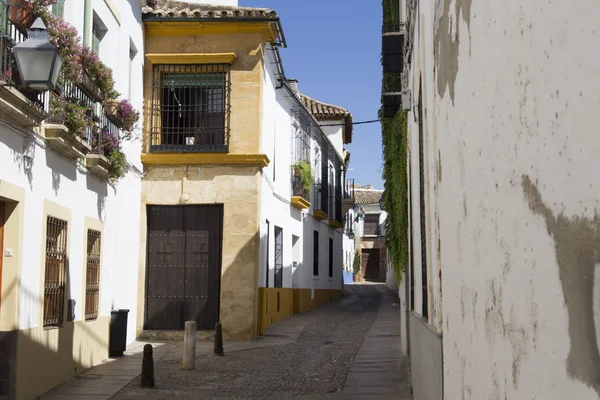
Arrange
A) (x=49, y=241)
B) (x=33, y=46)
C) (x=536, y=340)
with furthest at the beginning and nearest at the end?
(x=49, y=241), (x=33, y=46), (x=536, y=340)

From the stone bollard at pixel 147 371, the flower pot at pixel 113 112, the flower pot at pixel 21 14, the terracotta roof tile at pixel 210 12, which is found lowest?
the stone bollard at pixel 147 371

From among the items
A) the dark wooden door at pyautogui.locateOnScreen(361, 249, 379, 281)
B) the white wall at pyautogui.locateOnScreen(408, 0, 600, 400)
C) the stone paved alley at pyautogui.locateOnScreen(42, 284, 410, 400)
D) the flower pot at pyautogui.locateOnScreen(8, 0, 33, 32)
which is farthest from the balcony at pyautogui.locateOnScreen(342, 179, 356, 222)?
the white wall at pyautogui.locateOnScreen(408, 0, 600, 400)

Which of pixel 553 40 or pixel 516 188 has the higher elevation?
pixel 553 40

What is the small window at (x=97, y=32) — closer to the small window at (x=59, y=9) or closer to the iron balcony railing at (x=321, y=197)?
the small window at (x=59, y=9)

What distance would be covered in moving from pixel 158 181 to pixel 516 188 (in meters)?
13.7

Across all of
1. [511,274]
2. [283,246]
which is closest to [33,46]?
[511,274]

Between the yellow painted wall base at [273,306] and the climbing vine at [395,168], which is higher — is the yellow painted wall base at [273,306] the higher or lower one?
the lower one

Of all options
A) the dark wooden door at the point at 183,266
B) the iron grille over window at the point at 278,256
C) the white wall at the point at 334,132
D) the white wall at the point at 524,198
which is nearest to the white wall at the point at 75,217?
the dark wooden door at the point at 183,266

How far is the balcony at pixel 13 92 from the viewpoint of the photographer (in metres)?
7.61

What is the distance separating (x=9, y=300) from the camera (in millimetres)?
8328

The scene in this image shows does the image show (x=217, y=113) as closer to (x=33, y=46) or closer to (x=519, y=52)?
(x=33, y=46)

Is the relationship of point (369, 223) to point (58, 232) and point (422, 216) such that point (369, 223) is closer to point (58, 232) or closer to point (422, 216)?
point (58, 232)

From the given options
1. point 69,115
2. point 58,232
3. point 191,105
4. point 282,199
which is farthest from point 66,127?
point 282,199

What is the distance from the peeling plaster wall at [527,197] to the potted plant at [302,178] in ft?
58.9
